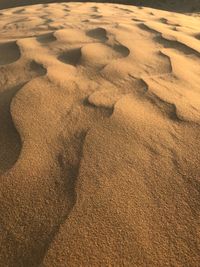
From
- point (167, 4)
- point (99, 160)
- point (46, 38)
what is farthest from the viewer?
point (167, 4)

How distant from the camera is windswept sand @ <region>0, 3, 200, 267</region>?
2.67ft

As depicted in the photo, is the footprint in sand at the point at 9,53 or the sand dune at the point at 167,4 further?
the sand dune at the point at 167,4

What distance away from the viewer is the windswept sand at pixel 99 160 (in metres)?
0.81

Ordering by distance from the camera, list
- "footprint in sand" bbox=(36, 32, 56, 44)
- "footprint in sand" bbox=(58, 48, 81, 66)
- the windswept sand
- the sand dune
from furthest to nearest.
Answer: the sand dune
"footprint in sand" bbox=(36, 32, 56, 44)
"footprint in sand" bbox=(58, 48, 81, 66)
the windswept sand

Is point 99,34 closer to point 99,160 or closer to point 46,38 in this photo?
point 46,38

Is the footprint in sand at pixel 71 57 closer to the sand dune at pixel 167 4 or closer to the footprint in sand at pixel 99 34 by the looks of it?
the footprint in sand at pixel 99 34

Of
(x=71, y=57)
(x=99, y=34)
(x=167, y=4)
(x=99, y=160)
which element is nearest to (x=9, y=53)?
(x=71, y=57)

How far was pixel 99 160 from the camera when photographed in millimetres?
1059

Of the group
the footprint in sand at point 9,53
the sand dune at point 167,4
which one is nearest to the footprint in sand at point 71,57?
the footprint in sand at point 9,53

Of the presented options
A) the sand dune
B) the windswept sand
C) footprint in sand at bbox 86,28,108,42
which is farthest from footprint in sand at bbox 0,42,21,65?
the sand dune

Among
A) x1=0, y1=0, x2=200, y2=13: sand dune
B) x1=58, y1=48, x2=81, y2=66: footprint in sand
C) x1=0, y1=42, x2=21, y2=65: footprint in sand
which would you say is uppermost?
x1=58, y1=48, x2=81, y2=66: footprint in sand

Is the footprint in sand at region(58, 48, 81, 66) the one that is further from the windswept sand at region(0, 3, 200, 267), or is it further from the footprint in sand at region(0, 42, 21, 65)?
the footprint in sand at region(0, 42, 21, 65)

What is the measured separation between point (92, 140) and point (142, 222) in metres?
0.37

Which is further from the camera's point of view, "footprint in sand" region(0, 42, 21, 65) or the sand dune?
the sand dune
